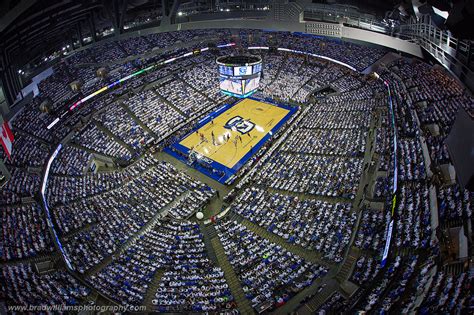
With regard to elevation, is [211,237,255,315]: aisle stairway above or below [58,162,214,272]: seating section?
below

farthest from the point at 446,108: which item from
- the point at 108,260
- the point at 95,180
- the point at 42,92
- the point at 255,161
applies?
the point at 42,92

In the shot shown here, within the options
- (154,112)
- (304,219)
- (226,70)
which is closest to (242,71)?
(226,70)

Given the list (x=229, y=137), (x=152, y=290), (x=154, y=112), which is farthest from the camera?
(x=154, y=112)

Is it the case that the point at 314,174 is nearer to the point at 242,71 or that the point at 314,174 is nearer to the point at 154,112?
the point at 242,71

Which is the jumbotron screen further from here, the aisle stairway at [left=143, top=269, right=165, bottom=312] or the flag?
the aisle stairway at [left=143, top=269, right=165, bottom=312]

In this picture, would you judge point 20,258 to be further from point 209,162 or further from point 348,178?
point 348,178

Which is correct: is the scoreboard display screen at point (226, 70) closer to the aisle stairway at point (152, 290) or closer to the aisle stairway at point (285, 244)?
the aisle stairway at point (285, 244)

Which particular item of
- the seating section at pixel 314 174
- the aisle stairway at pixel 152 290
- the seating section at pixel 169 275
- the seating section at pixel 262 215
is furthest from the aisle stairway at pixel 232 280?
the seating section at pixel 314 174

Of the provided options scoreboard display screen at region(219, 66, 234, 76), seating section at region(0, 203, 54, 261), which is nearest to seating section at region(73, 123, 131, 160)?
seating section at region(0, 203, 54, 261)
